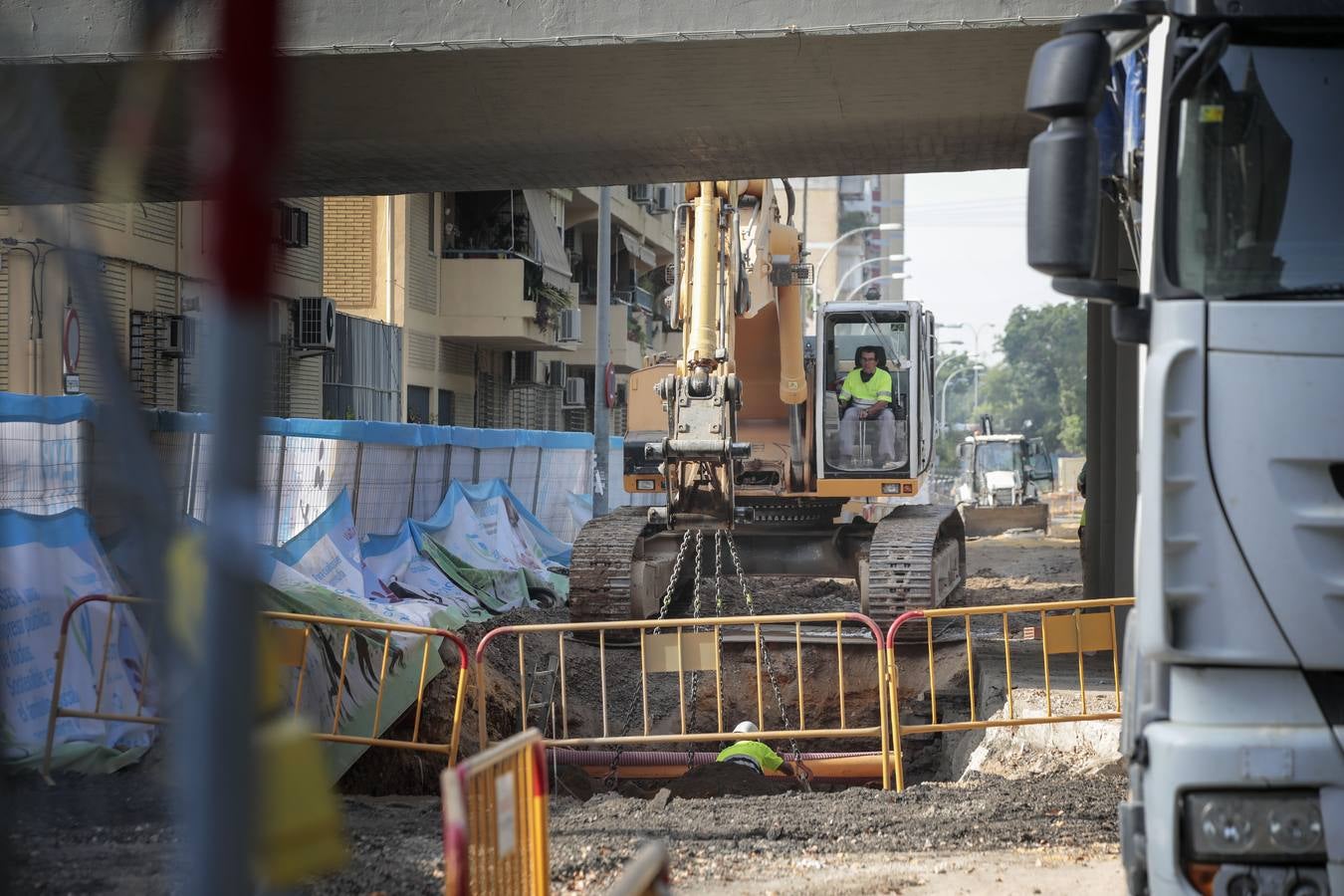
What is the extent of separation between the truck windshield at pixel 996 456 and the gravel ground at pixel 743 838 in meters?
43.8

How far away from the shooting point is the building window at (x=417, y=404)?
3123 centimetres

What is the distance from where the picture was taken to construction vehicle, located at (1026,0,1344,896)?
4.15m

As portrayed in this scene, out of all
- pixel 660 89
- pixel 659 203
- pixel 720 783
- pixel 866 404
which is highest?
pixel 659 203

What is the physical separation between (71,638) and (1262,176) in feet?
24.5

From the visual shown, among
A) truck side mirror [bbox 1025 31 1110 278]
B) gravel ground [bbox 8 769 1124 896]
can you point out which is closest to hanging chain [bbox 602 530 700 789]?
gravel ground [bbox 8 769 1124 896]

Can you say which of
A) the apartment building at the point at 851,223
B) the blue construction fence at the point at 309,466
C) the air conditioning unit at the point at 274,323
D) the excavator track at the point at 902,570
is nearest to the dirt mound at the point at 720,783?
the blue construction fence at the point at 309,466

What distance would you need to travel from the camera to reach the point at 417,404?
31.8 m

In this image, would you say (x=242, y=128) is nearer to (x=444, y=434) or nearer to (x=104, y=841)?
(x=104, y=841)

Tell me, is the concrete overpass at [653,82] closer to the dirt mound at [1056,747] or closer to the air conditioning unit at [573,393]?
the dirt mound at [1056,747]

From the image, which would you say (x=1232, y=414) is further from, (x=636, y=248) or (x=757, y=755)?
(x=636, y=248)

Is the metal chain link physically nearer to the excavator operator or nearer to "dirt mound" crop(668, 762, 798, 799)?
"dirt mound" crop(668, 762, 798, 799)

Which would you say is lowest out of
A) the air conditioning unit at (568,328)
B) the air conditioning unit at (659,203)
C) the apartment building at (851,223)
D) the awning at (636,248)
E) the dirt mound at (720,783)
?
the dirt mound at (720,783)

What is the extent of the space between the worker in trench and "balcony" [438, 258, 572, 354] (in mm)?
22190

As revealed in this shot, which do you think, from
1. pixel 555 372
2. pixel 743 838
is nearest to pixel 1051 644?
pixel 743 838
